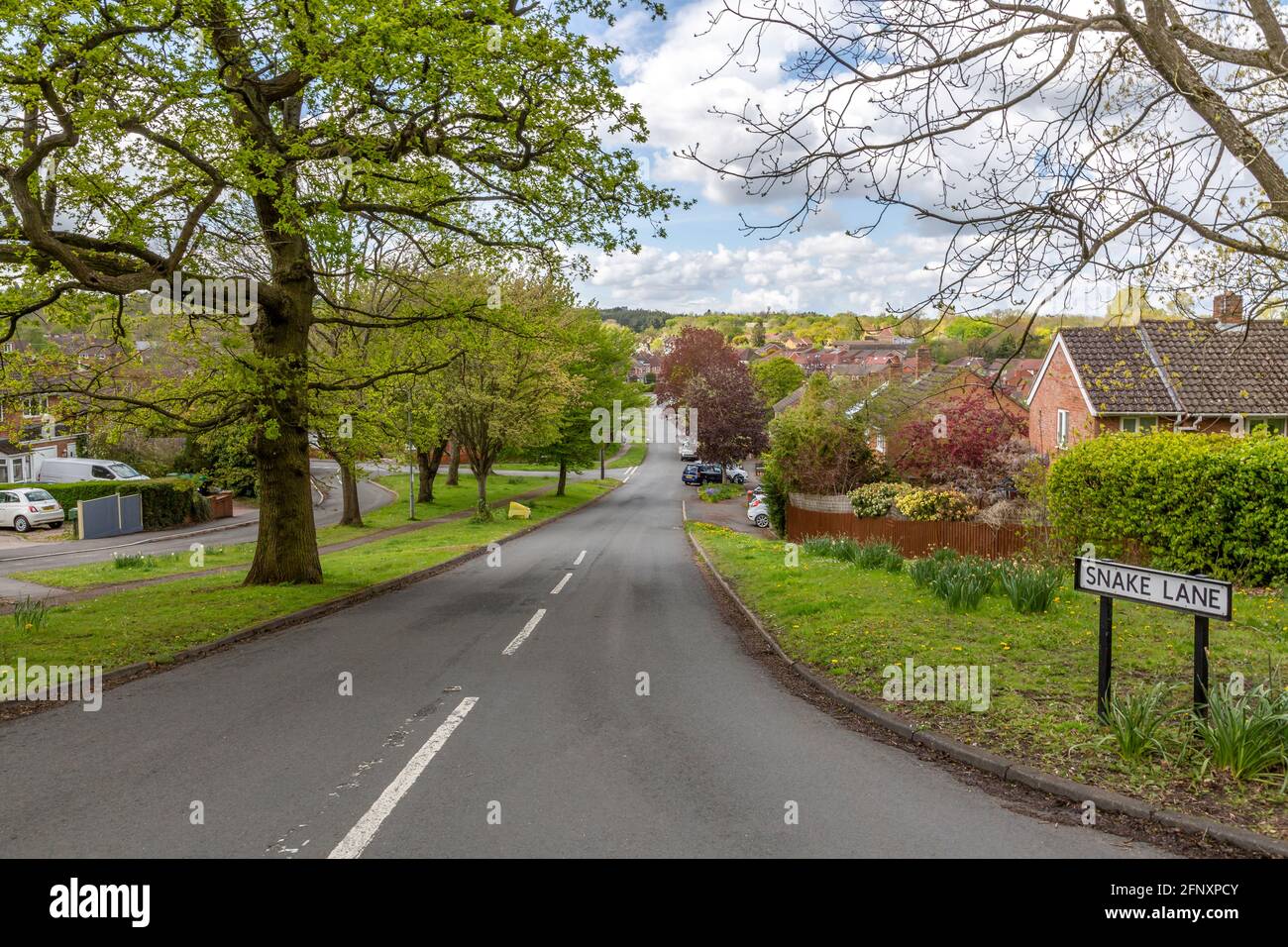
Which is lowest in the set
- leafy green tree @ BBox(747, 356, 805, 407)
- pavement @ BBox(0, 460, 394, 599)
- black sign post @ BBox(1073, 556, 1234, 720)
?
pavement @ BBox(0, 460, 394, 599)

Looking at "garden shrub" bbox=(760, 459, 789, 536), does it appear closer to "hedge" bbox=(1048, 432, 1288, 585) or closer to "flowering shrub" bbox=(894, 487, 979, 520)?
"flowering shrub" bbox=(894, 487, 979, 520)

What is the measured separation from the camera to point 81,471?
3775 centimetres

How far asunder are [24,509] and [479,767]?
32.9 m

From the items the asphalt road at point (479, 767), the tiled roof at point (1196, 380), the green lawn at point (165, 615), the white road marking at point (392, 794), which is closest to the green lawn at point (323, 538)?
the green lawn at point (165, 615)

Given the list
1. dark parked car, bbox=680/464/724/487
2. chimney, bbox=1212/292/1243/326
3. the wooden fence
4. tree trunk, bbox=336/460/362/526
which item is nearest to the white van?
tree trunk, bbox=336/460/362/526

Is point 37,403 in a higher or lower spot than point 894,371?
lower

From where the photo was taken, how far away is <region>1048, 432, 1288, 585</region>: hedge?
11492 mm

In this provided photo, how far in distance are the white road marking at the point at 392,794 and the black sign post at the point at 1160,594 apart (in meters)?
5.07

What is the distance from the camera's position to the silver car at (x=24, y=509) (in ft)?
96.1

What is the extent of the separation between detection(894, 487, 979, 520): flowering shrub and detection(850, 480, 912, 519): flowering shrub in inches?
43.9

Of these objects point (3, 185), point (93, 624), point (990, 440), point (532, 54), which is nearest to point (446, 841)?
point (93, 624)

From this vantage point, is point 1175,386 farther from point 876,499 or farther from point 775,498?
point 775,498

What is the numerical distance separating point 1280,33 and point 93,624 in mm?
14559

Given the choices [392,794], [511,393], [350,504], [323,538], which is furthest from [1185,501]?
[350,504]
